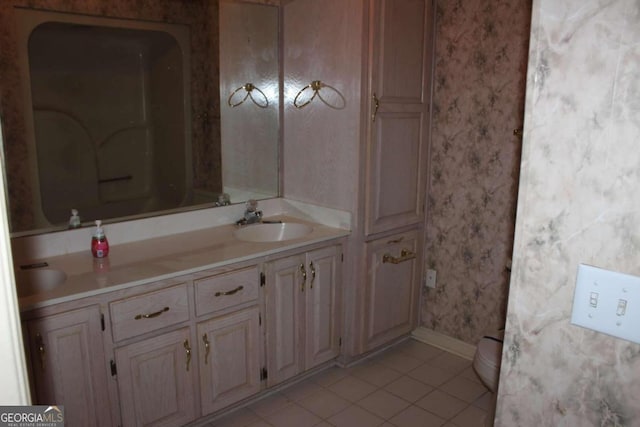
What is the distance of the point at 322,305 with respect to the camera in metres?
2.65

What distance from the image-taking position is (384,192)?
2.73 meters

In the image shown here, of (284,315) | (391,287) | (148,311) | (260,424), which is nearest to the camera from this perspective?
(148,311)

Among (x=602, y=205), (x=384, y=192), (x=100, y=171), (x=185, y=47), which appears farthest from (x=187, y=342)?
(x=602, y=205)

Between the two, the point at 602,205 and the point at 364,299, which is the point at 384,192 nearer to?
the point at 364,299

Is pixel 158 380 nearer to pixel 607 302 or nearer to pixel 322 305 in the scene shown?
pixel 322 305

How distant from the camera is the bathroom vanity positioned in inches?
70.5

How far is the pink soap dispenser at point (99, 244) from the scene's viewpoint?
2.17m

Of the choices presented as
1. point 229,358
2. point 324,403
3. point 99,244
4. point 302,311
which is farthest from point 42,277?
point 324,403

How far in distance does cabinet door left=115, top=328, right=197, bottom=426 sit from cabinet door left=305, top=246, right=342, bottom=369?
675 millimetres

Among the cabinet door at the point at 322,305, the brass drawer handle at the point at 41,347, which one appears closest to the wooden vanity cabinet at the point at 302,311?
the cabinet door at the point at 322,305

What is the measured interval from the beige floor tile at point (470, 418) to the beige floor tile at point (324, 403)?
1.72ft

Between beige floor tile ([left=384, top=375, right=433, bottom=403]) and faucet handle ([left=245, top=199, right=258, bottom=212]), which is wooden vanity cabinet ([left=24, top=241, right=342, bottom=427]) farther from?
faucet handle ([left=245, top=199, right=258, bottom=212])

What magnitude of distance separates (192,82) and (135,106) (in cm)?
33

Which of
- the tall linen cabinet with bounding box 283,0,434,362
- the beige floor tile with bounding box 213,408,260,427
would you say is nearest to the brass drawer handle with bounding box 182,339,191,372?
the beige floor tile with bounding box 213,408,260,427
